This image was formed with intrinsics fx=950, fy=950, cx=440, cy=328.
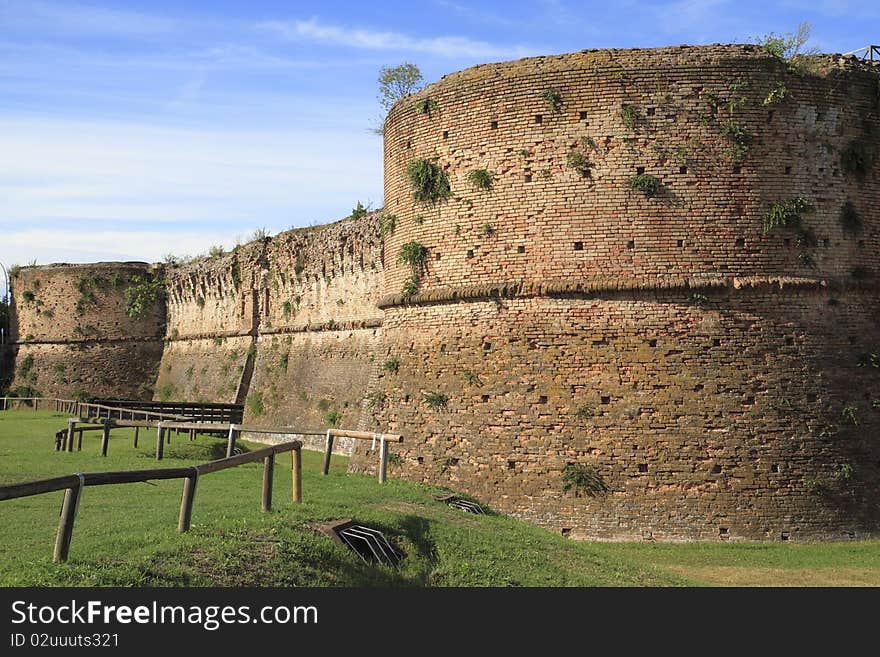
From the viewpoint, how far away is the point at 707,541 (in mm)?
13219

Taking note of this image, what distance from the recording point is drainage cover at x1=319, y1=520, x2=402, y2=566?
912 cm

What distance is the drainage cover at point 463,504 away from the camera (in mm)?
12895

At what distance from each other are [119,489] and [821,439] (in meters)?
9.94

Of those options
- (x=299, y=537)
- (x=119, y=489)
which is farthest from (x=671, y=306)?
(x=119, y=489)

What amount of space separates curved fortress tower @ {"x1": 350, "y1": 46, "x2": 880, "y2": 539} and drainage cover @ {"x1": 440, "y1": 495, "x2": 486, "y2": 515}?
1.03 m

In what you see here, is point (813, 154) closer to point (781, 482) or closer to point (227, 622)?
point (781, 482)

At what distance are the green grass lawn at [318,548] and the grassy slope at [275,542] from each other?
0.02 meters

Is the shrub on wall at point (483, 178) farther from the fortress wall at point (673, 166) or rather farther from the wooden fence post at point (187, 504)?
the wooden fence post at point (187, 504)

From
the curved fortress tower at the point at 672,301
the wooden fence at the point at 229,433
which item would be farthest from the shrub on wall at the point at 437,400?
the wooden fence at the point at 229,433

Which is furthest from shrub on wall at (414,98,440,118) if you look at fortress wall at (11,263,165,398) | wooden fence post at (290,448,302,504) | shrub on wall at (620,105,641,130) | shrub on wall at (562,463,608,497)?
fortress wall at (11,263,165,398)

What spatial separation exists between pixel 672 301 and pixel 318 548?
7321mm

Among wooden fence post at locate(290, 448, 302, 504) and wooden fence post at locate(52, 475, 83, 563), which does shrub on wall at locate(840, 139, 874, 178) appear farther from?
wooden fence post at locate(52, 475, 83, 563)

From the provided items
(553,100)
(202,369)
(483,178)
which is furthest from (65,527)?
(202,369)

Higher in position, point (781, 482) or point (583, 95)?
point (583, 95)
